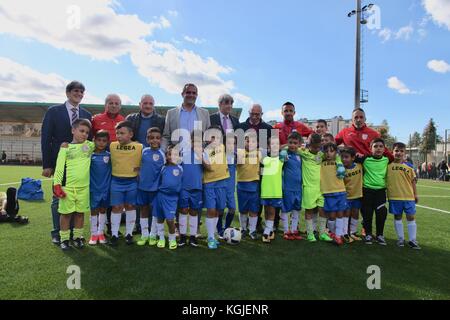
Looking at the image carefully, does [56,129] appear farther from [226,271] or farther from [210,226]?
[226,271]

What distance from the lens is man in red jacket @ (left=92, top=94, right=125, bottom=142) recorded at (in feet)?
15.7

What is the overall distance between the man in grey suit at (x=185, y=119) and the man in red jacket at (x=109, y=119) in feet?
2.58

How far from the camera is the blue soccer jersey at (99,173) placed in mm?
4406

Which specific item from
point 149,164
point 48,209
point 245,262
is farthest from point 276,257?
point 48,209

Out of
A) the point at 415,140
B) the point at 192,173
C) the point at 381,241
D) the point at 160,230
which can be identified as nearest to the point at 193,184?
the point at 192,173

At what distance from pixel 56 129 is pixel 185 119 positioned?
1.85 m

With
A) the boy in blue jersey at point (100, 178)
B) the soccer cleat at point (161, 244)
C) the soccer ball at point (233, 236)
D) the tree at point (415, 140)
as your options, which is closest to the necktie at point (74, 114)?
the boy in blue jersey at point (100, 178)

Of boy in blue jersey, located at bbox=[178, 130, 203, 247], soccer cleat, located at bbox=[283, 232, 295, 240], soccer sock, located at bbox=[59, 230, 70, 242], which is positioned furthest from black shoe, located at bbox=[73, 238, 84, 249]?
soccer cleat, located at bbox=[283, 232, 295, 240]

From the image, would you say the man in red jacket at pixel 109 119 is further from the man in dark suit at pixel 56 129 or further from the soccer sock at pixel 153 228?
the soccer sock at pixel 153 228

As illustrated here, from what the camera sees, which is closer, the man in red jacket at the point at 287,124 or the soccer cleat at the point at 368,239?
the soccer cleat at the point at 368,239

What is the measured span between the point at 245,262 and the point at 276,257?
0.45 metres

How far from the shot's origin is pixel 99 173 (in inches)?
174

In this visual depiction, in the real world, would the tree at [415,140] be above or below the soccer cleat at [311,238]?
above

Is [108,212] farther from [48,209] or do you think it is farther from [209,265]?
[48,209]
